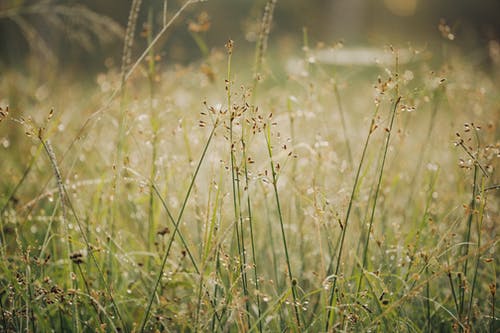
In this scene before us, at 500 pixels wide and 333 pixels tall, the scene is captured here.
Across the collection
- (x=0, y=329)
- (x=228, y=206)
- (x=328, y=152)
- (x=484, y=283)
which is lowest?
(x=0, y=329)

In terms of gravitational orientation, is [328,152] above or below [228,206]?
above

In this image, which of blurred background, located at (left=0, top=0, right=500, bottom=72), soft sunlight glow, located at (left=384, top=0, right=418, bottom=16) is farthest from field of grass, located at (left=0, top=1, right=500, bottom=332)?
soft sunlight glow, located at (left=384, top=0, right=418, bottom=16)

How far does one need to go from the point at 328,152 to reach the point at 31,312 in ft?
3.39

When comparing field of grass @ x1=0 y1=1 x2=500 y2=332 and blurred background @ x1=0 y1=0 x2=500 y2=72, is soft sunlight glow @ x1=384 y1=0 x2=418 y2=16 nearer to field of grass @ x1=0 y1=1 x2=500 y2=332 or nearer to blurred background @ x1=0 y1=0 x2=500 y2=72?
blurred background @ x1=0 y1=0 x2=500 y2=72

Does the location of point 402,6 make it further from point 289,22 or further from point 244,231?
point 244,231

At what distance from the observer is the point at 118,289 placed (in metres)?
1.43

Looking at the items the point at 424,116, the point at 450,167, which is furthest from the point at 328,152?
the point at 424,116

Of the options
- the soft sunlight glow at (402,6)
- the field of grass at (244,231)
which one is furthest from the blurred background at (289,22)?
the field of grass at (244,231)

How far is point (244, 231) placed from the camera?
1.56 m

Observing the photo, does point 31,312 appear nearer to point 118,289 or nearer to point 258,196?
point 118,289

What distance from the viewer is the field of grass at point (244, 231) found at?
105 centimetres

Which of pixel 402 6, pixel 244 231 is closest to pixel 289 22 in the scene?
pixel 402 6

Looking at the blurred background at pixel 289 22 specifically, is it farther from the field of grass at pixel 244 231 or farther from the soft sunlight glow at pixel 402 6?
the field of grass at pixel 244 231

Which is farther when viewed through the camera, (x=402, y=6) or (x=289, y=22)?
(x=402, y=6)
